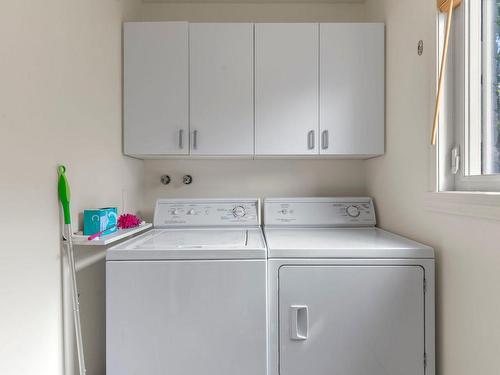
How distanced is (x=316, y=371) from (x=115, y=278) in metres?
0.90

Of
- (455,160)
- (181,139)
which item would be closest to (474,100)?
(455,160)

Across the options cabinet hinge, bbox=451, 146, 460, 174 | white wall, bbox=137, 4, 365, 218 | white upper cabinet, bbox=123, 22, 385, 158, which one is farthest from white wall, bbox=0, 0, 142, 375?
cabinet hinge, bbox=451, 146, 460, 174

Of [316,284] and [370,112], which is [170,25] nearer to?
[370,112]

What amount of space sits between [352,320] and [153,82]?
5.18 feet

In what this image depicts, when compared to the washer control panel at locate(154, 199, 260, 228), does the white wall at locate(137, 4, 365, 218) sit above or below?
above

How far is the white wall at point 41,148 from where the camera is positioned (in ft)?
3.06

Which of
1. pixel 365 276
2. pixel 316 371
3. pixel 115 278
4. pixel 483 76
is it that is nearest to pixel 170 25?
pixel 115 278

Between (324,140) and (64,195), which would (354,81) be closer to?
(324,140)

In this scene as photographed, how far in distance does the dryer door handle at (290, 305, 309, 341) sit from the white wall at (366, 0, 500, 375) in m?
0.56

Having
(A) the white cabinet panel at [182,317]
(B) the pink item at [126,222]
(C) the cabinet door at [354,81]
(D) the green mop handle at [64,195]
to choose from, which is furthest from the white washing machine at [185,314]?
(C) the cabinet door at [354,81]

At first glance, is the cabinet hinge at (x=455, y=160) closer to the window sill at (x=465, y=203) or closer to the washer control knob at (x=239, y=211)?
the window sill at (x=465, y=203)

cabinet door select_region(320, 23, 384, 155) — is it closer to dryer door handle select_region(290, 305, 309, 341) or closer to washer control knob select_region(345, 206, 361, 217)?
washer control knob select_region(345, 206, 361, 217)

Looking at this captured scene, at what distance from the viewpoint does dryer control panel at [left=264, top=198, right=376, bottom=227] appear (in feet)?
6.45

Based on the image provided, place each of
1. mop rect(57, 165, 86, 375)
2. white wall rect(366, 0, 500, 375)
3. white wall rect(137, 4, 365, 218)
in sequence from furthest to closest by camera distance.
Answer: white wall rect(137, 4, 365, 218), mop rect(57, 165, 86, 375), white wall rect(366, 0, 500, 375)
